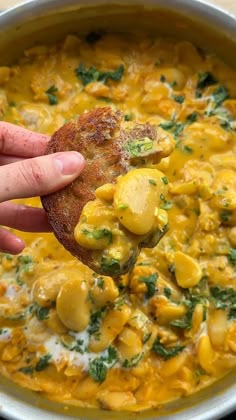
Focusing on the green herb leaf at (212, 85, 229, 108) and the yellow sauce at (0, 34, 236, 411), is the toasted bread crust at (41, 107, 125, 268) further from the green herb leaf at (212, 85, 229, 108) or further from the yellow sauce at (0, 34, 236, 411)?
the green herb leaf at (212, 85, 229, 108)

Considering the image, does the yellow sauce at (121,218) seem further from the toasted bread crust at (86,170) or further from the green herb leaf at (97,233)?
the toasted bread crust at (86,170)

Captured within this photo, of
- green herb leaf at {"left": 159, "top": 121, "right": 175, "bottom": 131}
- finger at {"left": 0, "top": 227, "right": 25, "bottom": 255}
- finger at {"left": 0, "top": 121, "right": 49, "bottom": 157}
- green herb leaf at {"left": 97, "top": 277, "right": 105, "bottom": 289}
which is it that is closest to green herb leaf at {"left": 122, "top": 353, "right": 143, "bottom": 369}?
green herb leaf at {"left": 97, "top": 277, "right": 105, "bottom": 289}

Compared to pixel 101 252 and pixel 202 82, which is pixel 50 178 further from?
pixel 202 82

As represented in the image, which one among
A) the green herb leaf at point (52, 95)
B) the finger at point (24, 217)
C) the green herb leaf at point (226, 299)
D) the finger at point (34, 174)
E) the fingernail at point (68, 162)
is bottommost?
the finger at point (24, 217)

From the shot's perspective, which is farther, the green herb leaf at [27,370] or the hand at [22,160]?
the green herb leaf at [27,370]

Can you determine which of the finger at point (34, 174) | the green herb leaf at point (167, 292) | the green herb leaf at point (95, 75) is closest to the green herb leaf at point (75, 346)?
the green herb leaf at point (167, 292)

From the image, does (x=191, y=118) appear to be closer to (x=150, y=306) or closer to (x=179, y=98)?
(x=179, y=98)
